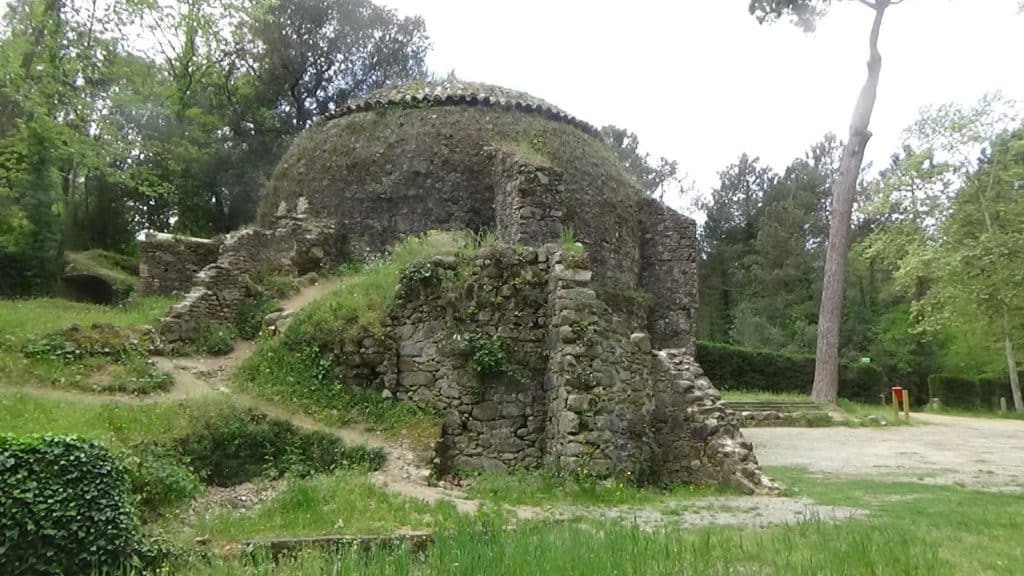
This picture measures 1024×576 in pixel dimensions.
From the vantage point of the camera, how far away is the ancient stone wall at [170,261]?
14.3 metres

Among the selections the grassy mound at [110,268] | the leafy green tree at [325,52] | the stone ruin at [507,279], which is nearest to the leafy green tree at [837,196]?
the stone ruin at [507,279]

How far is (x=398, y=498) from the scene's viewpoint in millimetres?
6285

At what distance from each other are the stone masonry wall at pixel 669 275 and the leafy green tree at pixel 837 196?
7584mm

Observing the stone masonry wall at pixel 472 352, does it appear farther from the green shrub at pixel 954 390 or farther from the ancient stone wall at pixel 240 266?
the green shrub at pixel 954 390

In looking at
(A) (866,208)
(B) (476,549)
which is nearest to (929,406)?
(A) (866,208)

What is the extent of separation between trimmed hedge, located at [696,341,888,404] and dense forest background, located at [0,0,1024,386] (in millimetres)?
1483

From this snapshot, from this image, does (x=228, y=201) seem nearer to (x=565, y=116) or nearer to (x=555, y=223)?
(x=565, y=116)

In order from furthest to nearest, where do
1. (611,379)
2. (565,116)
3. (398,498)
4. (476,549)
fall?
(565,116)
(611,379)
(398,498)
(476,549)

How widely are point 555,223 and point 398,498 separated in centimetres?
606

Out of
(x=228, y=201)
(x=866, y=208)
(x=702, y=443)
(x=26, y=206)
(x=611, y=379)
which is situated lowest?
(x=702, y=443)

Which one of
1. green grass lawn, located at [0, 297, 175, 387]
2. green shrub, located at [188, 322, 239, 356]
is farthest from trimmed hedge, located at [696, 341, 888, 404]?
green grass lawn, located at [0, 297, 175, 387]

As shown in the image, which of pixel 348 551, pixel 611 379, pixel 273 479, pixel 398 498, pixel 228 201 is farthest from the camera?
pixel 228 201

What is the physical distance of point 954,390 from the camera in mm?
31797

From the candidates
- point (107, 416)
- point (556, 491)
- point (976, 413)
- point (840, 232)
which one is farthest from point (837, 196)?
point (107, 416)
